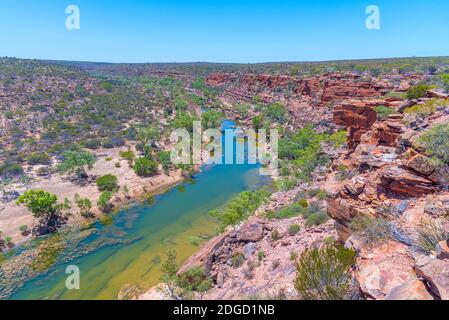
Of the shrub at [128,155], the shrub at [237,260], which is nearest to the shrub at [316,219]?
the shrub at [237,260]

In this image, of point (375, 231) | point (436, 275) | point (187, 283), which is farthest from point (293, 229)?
point (436, 275)

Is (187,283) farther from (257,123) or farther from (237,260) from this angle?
(257,123)

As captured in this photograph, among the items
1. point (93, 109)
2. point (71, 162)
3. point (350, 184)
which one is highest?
point (93, 109)

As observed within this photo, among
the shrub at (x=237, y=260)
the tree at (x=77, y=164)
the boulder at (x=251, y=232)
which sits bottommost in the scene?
the shrub at (x=237, y=260)

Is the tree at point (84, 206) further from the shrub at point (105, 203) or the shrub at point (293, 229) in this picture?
the shrub at point (293, 229)

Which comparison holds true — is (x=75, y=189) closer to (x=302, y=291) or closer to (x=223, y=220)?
(x=223, y=220)

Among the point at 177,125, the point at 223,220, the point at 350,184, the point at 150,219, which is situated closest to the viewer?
the point at 350,184

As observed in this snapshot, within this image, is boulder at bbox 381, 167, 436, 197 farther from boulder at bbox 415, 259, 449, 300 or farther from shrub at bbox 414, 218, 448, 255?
boulder at bbox 415, 259, 449, 300
